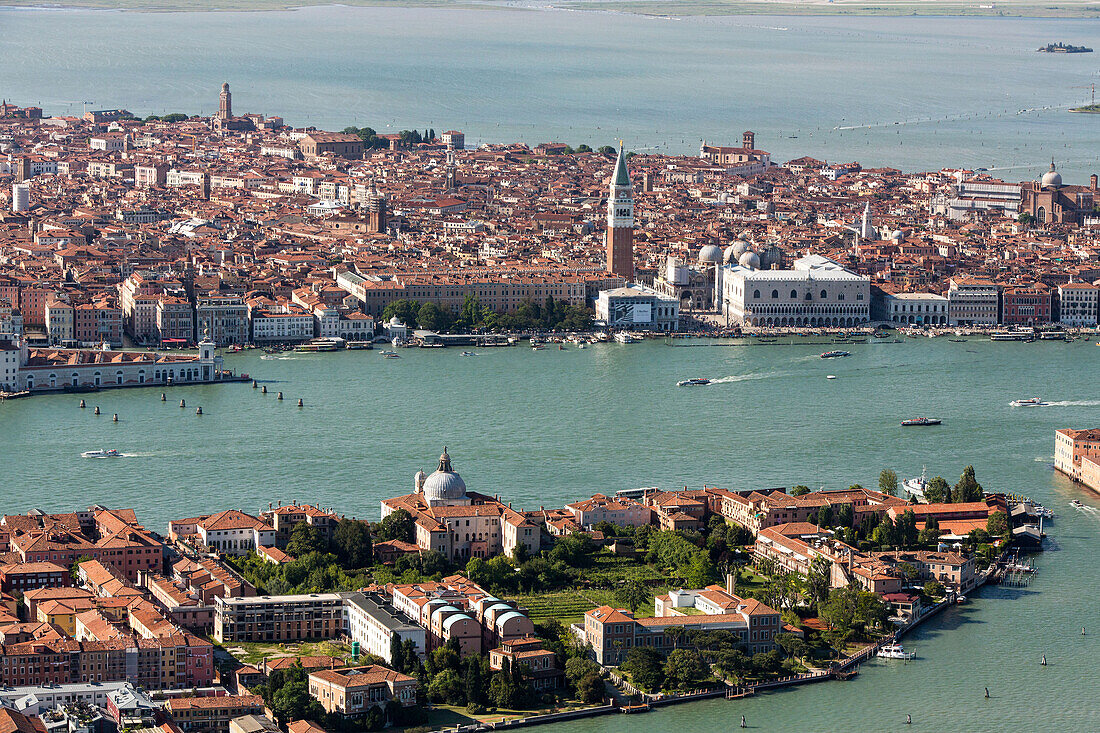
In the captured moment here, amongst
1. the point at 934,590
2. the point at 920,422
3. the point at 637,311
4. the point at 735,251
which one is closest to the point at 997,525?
the point at 934,590

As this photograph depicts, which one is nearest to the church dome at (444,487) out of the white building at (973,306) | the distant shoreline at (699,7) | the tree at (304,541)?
the tree at (304,541)

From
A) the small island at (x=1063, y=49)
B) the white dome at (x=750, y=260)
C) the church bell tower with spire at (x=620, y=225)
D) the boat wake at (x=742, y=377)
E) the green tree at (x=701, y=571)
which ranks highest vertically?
the small island at (x=1063, y=49)

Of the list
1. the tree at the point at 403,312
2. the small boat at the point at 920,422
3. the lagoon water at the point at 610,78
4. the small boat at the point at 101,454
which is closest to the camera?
the small boat at the point at 101,454

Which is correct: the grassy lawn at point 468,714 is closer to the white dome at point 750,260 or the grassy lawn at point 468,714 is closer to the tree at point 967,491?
the tree at point 967,491

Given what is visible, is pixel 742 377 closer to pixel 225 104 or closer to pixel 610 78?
pixel 225 104

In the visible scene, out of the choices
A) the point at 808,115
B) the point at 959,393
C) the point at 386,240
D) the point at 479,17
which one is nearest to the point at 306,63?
the point at 808,115

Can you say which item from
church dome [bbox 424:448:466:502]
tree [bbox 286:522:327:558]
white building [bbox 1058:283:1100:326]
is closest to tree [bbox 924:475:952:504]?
church dome [bbox 424:448:466:502]
